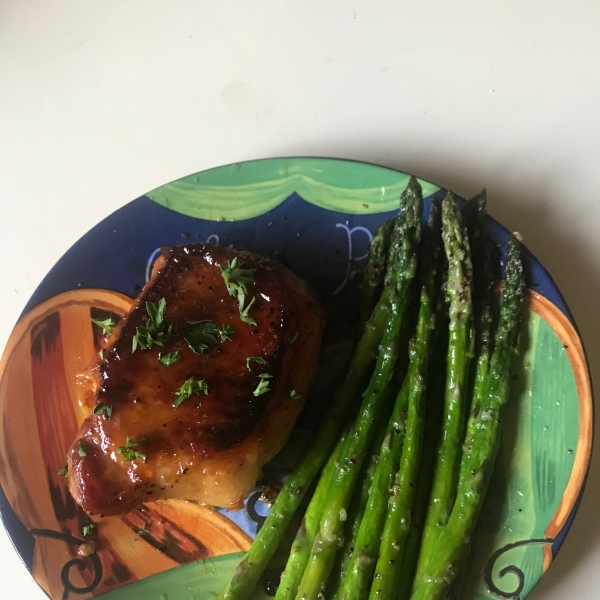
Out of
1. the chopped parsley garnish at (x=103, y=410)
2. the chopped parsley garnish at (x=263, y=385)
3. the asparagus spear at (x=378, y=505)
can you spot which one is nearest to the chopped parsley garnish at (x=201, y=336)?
the chopped parsley garnish at (x=263, y=385)

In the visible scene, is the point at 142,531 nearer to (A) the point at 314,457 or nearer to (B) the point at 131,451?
(B) the point at 131,451

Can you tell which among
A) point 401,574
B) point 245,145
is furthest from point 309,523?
point 245,145

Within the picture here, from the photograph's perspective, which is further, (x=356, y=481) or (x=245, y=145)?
(x=245, y=145)

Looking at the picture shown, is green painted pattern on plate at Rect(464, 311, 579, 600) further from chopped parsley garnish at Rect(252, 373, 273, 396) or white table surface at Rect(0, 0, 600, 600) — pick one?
chopped parsley garnish at Rect(252, 373, 273, 396)

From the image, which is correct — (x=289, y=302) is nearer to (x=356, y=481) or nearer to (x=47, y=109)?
(x=356, y=481)

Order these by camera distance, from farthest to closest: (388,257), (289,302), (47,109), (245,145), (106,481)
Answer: (47,109), (245,145), (388,257), (289,302), (106,481)
